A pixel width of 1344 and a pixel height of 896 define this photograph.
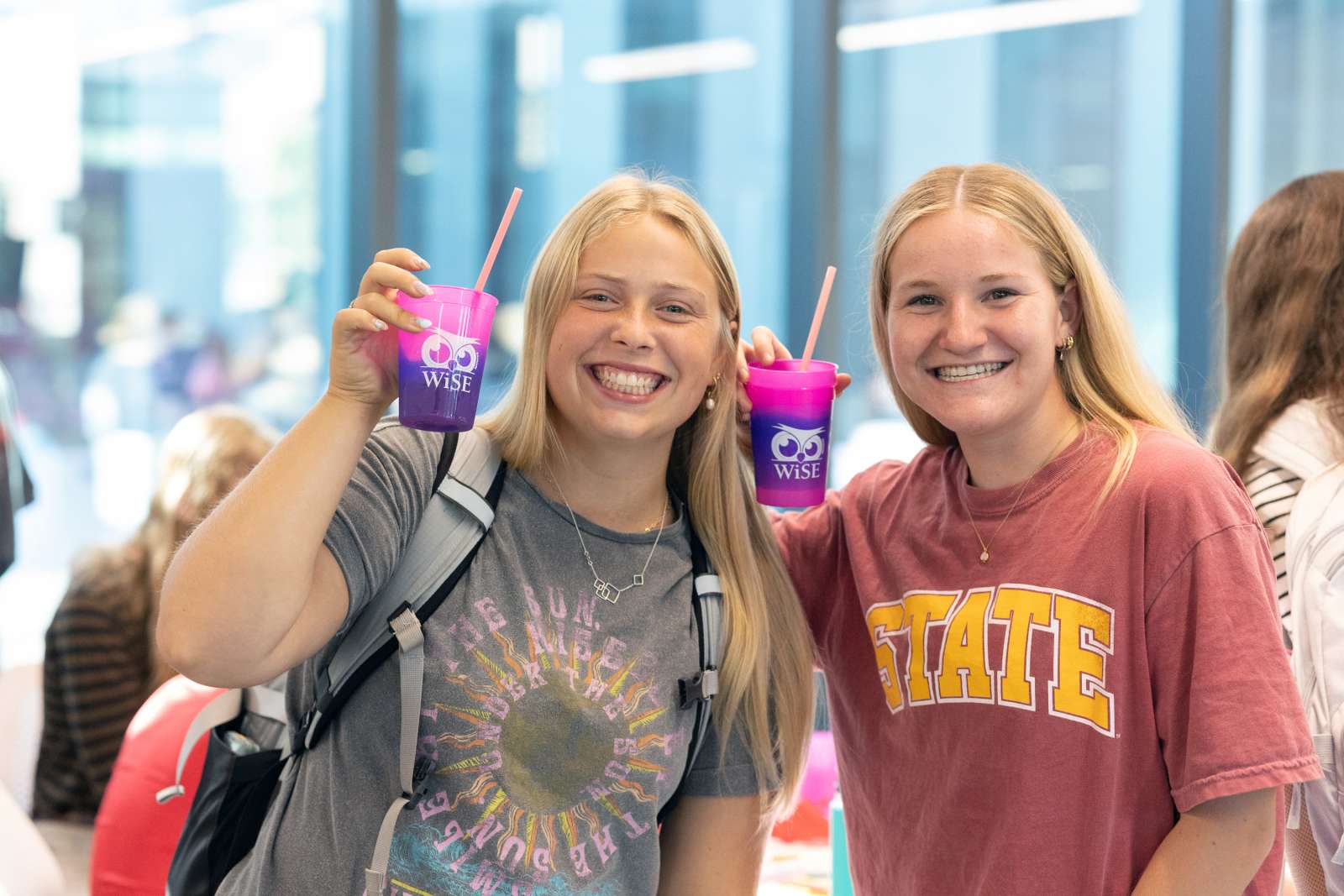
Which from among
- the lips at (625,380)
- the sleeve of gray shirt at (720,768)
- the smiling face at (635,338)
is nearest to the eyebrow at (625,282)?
the smiling face at (635,338)

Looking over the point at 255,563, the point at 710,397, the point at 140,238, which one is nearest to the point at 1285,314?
the point at 710,397

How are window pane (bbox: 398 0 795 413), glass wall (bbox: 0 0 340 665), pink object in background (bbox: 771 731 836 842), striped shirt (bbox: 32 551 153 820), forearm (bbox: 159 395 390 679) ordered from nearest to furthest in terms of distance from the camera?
forearm (bbox: 159 395 390 679), pink object in background (bbox: 771 731 836 842), striped shirt (bbox: 32 551 153 820), glass wall (bbox: 0 0 340 665), window pane (bbox: 398 0 795 413)

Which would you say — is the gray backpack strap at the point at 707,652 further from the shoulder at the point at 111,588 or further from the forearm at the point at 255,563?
the shoulder at the point at 111,588

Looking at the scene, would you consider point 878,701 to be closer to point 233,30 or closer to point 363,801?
A: point 363,801

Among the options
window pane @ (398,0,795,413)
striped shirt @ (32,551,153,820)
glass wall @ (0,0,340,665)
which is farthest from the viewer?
window pane @ (398,0,795,413)

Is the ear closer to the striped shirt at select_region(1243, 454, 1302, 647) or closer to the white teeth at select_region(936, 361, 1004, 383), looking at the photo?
the white teeth at select_region(936, 361, 1004, 383)

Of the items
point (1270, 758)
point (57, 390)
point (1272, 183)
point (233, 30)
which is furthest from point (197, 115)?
point (1272, 183)

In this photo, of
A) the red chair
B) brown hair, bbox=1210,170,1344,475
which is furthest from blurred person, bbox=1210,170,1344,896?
the red chair

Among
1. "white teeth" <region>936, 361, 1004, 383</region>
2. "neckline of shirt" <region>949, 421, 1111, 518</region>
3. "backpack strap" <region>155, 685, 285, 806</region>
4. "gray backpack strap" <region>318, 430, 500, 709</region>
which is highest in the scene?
"white teeth" <region>936, 361, 1004, 383</region>

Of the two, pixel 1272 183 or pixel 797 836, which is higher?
pixel 1272 183

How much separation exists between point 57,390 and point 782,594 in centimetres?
262

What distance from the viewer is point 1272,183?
4859mm

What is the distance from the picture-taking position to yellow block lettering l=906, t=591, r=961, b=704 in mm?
1525

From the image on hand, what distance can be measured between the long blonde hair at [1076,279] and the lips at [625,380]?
1.16ft
